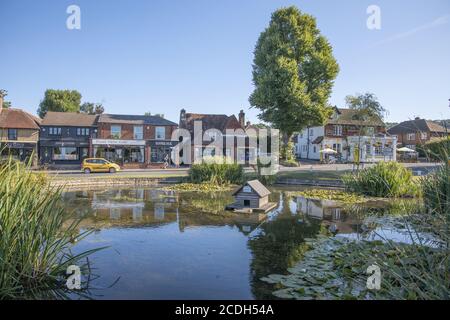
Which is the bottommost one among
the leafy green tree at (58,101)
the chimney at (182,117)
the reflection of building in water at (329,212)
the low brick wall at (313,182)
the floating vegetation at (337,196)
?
the reflection of building in water at (329,212)

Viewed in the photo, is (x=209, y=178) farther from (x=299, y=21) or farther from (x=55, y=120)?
(x=55, y=120)

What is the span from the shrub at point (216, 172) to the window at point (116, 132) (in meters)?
23.2

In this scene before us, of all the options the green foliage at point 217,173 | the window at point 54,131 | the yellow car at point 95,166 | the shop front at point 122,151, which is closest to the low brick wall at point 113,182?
the green foliage at point 217,173

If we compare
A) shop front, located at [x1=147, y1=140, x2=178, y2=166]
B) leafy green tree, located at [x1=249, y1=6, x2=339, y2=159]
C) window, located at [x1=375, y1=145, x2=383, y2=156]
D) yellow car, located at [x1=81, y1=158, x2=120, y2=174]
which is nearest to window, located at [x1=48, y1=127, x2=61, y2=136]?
shop front, located at [x1=147, y1=140, x2=178, y2=166]

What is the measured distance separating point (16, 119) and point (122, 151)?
14.1 metres

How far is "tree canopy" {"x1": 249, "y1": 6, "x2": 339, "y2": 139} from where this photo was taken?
33.0m

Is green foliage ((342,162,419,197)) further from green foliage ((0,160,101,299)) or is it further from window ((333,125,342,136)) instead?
window ((333,125,342,136))

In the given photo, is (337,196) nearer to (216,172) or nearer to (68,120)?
(216,172)

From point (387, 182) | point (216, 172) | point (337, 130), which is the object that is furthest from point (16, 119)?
point (337, 130)

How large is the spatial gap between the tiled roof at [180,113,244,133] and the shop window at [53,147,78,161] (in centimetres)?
1602

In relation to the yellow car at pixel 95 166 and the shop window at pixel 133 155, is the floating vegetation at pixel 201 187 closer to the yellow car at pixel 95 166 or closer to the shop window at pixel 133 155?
the yellow car at pixel 95 166

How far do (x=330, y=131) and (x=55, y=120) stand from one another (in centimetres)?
3966

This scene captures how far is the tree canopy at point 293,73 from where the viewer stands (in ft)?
108
